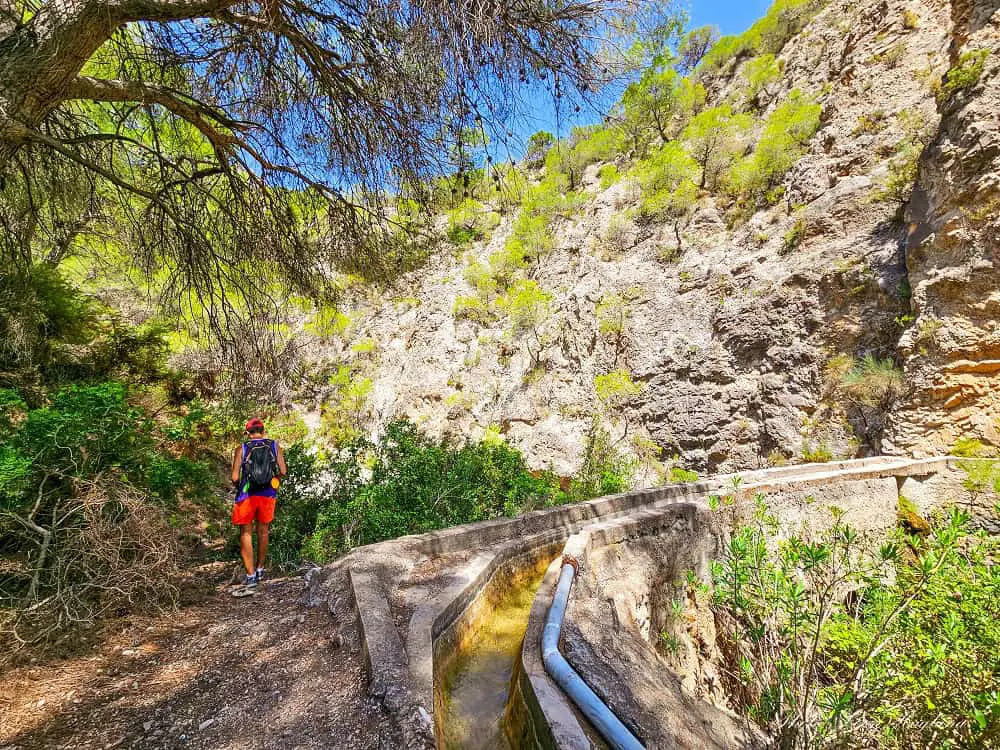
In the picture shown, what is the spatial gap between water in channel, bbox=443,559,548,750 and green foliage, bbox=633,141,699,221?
17.8 m

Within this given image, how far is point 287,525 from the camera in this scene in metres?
5.15

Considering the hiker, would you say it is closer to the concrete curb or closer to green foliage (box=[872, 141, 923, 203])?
the concrete curb

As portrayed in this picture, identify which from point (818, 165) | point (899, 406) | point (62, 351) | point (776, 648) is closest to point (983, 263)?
point (899, 406)

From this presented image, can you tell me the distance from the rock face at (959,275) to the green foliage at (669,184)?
8.30 m

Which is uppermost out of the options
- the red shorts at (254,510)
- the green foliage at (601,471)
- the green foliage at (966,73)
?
the green foliage at (966,73)

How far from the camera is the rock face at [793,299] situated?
8.52 meters

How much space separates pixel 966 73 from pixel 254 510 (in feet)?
50.5

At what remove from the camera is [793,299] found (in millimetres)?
12211

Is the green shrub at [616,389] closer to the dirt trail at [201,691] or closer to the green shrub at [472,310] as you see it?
the green shrub at [472,310]

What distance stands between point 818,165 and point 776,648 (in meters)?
15.8

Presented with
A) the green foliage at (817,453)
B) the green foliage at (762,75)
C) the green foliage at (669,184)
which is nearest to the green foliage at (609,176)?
the green foliage at (669,184)

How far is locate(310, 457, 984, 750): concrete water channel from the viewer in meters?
1.88

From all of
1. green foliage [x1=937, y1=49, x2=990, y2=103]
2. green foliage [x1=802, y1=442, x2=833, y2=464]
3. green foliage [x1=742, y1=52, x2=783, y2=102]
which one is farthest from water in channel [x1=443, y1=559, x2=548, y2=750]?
green foliage [x1=742, y1=52, x2=783, y2=102]

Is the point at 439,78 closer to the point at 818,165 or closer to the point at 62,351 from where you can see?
the point at 62,351
